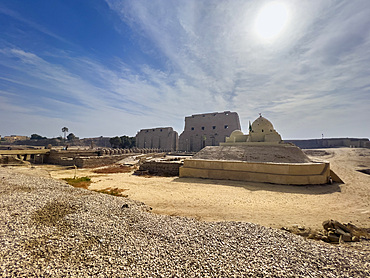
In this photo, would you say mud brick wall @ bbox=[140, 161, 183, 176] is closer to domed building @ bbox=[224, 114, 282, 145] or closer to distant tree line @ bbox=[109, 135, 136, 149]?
domed building @ bbox=[224, 114, 282, 145]

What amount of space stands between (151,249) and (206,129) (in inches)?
1572

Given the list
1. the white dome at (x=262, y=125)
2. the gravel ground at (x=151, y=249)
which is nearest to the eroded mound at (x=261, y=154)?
the white dome at (x=262, y=125)

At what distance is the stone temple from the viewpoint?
1106 cm

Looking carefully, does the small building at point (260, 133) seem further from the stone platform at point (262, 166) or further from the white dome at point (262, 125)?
the stone platform at point (262, 166)

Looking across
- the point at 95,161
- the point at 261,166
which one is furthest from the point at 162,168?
the point at 95,161

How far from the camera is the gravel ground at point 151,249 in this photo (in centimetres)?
319

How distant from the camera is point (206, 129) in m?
43.0

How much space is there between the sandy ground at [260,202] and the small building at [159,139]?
36.5 m

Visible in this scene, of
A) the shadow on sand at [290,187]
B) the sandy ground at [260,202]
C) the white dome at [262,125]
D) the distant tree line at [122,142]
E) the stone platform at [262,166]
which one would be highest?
the white dome at [262,125]

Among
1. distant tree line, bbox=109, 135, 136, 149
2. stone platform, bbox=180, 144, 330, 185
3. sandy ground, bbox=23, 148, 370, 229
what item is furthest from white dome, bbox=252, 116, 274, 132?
distant tree line, bbox=109, 135, 136, 149

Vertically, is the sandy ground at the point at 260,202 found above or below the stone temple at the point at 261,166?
below

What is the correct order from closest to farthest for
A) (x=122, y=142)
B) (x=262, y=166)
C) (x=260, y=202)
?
(x=260, y=202) → (x=262, y=166) → (x=122, y=142)

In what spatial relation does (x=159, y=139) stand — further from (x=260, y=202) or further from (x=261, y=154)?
(x=260, y=202)

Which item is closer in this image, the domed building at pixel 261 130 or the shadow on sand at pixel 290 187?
the shadow on sand at pixel 290 187
